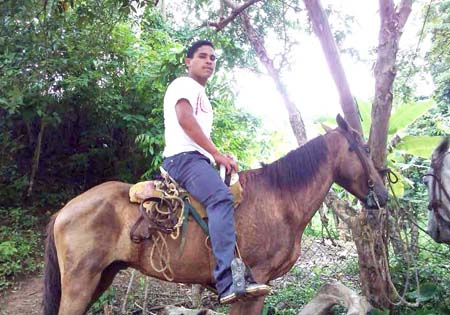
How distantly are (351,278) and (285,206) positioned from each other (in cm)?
299

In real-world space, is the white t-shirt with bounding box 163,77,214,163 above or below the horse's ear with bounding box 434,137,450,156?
above

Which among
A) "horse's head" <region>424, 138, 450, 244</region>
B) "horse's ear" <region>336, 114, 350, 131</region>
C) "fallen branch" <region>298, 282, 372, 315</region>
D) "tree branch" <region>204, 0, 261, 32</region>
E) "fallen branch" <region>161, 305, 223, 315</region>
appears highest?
"tree branch" <region>204, 0, 261, 32</region>

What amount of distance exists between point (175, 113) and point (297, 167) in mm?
1119

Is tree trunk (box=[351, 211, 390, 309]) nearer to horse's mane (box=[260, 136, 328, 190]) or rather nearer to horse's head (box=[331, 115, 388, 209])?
horse's head (box=[331, 115, 388, 209])

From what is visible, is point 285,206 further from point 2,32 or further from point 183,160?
point 2,32

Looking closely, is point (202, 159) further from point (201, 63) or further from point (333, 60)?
point (333, 60)

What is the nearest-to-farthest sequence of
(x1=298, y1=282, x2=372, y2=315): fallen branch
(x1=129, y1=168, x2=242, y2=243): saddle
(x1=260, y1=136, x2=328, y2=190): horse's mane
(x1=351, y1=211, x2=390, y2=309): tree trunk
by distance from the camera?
(x1=129, y1=168, x2=242, y2=243): saddle → (x1=260, y1=136, x2=328, y2=190): horse's mane → (x1=298, y1=282, x2=372, y2=315): fallen branch → (x1=351, y1=211, x2=390, y2=309): tree trunk

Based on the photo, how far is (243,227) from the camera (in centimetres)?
340

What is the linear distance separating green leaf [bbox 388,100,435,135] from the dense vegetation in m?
0.01

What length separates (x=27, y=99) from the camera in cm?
696

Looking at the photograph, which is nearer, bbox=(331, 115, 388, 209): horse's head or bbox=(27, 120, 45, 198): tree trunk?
bbox=(331, 115, 388, 209): horse's head

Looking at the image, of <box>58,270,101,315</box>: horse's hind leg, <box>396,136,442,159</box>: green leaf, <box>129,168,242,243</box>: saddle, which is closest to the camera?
<box>58,270,101,315</box>: horse's hind leg

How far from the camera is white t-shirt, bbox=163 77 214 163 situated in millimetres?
3404

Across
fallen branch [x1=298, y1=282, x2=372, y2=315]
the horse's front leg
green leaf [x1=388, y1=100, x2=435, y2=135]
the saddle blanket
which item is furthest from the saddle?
green leaf [x1=388, y1=100, x2=435, y2=135]
